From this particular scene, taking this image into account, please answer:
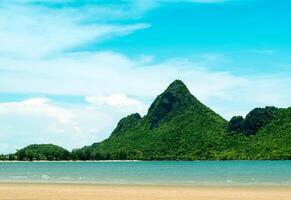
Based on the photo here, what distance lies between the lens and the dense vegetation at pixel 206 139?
15700 cm

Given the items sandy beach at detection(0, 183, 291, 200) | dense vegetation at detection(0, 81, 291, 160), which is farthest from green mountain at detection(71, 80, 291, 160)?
sandy beach at detection(0, 183, 291, 200)

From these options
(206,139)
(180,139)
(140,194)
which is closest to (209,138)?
(206,139)

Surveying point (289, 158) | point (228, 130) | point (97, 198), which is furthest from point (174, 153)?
point (97, 198)

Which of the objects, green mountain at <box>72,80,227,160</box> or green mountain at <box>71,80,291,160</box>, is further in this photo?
green mountain at <box>72,80,227,160</box>

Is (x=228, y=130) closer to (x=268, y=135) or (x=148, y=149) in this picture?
(x=268, y=135)

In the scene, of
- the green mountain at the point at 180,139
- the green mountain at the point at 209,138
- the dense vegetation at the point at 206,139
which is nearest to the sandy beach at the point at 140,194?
the green mountain at the point at 209,138

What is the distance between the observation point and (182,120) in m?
193

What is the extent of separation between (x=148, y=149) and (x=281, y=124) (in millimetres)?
48874

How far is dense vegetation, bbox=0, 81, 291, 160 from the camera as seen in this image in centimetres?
15700

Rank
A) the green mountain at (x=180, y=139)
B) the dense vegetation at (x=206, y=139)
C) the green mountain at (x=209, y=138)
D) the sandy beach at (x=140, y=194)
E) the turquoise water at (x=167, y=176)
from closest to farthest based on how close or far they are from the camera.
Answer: the sandy beach at (x=140, y=194) → the turquoise water at (x=167, y=176) → the green mountain at (x=209, y=138) → the dense vegetation at (x=206, y=139) → the green mountain at (x=180, y=139)

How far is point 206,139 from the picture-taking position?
17612cm

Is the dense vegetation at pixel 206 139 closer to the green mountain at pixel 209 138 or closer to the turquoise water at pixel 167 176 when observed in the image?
the green mountain at pixel 209 138

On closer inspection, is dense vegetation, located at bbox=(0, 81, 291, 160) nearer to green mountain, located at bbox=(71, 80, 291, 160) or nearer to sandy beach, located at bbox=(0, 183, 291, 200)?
green mountain, located at bbox=(71, 80, 291, 160)

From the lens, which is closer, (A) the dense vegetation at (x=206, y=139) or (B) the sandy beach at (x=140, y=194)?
(B) the sandy beach at (x=140, y=194)
